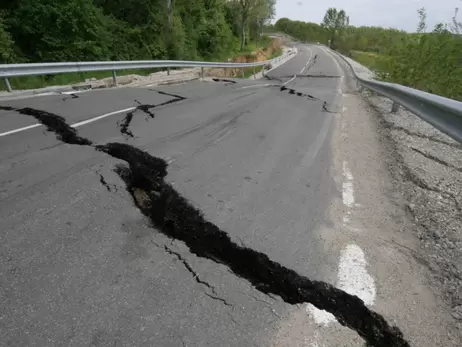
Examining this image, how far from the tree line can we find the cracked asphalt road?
1070 cm

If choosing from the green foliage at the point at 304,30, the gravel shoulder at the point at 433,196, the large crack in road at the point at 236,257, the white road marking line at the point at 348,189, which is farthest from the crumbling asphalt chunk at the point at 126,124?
the green foliage at the point at 304,30

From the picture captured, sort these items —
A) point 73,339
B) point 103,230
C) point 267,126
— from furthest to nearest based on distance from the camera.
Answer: point 267,126 < point 103,230 < point 73,339

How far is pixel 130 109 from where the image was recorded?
19.8 ft

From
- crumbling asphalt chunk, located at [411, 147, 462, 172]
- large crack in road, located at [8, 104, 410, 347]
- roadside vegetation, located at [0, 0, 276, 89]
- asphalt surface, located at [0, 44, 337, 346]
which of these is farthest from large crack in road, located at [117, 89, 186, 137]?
roadside vegetation, located at [0, 0, 276, 89]

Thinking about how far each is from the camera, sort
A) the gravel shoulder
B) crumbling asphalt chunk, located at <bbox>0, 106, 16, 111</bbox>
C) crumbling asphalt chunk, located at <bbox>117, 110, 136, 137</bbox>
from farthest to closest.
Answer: crumbling asphalt chunk, located at <bbox>0, 106, 16, 111</bbox> < crumbling asphalt chunk, located at <bbox>117, 110, 136, 137</bbox> < the gravel shoulder

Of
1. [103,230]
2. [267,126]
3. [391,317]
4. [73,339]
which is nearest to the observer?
[73,339]

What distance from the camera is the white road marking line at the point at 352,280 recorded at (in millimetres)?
1857

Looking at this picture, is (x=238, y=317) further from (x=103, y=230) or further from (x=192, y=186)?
(x=192, y=186)

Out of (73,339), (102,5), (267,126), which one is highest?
(102,5)

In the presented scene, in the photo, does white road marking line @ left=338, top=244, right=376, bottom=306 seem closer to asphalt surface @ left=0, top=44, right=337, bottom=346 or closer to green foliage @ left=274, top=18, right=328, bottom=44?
asphalt surface @ left=0, top=44, right=337, bottom=346

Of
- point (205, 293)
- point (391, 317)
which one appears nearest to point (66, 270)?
point (205, 293)

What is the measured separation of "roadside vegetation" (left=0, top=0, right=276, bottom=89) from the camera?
503 inches

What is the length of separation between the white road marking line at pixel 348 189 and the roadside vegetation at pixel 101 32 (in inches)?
384

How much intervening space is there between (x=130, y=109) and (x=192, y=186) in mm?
3594
